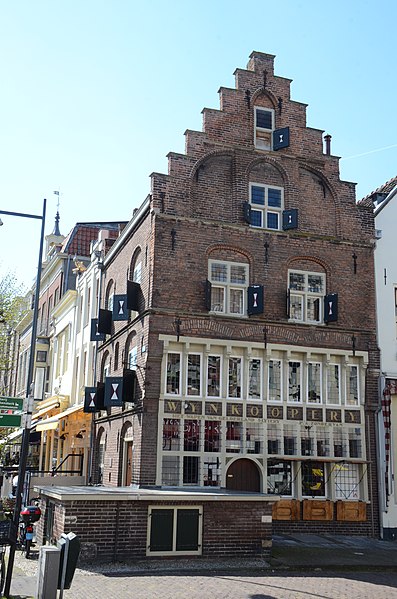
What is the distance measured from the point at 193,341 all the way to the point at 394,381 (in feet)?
24.5

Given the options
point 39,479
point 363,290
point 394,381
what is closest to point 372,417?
point 394,381

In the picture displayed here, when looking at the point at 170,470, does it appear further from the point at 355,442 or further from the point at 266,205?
the point at 266,205

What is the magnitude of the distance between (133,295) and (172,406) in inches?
173

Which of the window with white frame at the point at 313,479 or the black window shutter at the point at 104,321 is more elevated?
the black window shutter at the point at 104,321

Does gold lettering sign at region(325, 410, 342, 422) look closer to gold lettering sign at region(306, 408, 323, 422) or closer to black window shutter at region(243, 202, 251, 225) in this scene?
gold lettering sign at region(306, 408, 323, 422)

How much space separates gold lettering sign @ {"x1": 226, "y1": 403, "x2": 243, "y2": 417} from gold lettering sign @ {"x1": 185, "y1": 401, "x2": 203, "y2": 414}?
0.96m

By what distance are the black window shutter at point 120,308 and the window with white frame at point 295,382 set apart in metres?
6.02

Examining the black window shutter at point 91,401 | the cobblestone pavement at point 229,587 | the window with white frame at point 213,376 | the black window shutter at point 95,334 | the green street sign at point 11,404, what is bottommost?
the cobblestone pavement at point 229,587

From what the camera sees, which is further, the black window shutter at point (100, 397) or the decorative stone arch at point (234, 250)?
the black window shutter at point (100, 397)

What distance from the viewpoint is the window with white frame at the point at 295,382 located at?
23062mm

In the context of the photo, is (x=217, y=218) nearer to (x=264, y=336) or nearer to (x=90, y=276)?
(x=264, y=336)

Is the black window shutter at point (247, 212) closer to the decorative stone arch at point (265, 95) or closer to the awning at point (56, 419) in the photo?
the decorative stone arch at point (265, 95)

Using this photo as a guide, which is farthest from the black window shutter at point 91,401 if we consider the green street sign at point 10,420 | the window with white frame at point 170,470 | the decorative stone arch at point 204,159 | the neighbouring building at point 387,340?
the green street sign at point 10,420

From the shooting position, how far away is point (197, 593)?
40.0ft
